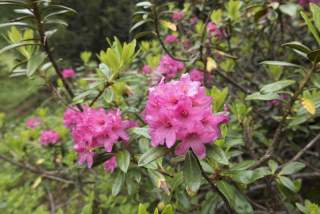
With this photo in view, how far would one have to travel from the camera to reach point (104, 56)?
1.79 metres

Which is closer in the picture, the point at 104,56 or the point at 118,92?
the point at 104,56

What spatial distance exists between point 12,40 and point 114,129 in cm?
92

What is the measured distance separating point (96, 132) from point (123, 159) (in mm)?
165

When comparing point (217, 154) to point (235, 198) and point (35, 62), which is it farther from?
point (35, 62)

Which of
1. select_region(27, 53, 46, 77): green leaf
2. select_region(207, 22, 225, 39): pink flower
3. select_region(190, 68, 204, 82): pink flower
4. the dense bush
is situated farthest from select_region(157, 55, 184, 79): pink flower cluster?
select_region(27, 53, 46, 77): green leaf

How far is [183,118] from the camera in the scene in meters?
1.20

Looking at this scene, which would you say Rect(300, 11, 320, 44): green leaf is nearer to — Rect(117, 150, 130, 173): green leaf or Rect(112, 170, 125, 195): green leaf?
Rect(117, 150, 130, 173): green leaf

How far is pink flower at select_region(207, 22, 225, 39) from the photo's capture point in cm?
281

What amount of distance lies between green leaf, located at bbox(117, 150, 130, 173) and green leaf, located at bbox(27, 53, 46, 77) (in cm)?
60

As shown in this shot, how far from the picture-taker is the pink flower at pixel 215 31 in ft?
9.20

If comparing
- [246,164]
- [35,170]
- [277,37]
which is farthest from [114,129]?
[277,37]

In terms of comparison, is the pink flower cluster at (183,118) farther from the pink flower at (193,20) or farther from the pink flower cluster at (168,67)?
the pink flower at (193,20)

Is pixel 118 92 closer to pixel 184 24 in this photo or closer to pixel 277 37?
pixel 184 24

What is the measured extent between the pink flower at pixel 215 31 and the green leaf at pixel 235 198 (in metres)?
1.54
